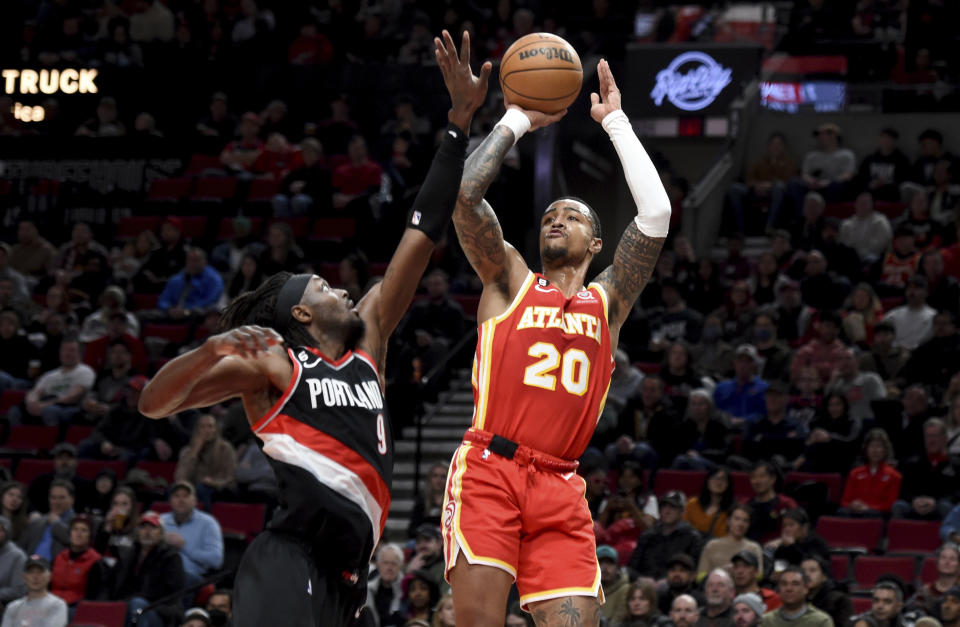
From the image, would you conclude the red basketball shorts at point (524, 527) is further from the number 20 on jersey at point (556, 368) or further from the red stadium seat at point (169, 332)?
the red stadium seat at point (169, 332)

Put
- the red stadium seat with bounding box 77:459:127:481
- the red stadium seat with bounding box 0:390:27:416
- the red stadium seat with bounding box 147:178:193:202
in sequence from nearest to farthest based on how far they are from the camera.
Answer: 1. the red stadium seat with bounding box 77:459:127:481
2. the red stadium seat with bounding box 0:390:27:416
3. the red stadium seat with bounding box 147:178:193:202

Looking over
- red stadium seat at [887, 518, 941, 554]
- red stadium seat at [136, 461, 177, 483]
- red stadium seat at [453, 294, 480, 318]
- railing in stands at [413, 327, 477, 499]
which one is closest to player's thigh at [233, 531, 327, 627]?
red stadium seat at [887, 518, 941, 554]

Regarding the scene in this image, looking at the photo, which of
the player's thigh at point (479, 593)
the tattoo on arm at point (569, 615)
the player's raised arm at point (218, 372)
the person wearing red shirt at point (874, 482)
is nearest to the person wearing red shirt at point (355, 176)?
the person wearing red shirt at point (874, 482)

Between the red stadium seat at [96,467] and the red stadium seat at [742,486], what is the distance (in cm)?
598

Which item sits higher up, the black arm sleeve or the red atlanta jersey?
the black arm sleeve

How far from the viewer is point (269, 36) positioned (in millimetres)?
21438

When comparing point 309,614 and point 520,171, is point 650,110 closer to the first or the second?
point 520,171

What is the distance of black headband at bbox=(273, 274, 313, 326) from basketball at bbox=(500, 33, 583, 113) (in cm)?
204

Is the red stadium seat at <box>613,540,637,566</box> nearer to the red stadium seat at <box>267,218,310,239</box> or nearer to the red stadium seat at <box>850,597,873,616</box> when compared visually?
the red stadium seat at <box>850,597,873,616</box>

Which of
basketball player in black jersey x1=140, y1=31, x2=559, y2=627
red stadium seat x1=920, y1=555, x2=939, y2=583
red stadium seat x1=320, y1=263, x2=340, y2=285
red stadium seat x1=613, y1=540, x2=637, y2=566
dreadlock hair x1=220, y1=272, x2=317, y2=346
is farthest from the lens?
red stadium seat x1=320, y1=263, x2=340, y2=285

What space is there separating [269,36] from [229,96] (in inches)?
50.0

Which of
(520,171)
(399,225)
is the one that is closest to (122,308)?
(399,225)

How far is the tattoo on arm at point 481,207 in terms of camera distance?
643 cm

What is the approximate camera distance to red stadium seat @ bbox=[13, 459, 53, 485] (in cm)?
Result: 1436
